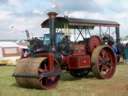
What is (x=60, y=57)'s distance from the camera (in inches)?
490

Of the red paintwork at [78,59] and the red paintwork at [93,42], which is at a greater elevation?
the red paintwork at [93,42]

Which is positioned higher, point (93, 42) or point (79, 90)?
point (93, 42)

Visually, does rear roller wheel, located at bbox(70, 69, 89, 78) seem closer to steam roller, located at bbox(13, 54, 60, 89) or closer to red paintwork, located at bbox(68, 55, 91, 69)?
red paintwork, located at bbox(68, 55, 91, 69)

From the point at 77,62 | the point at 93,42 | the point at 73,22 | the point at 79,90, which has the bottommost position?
the point at 79,90

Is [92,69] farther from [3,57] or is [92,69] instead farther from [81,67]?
[3,57]

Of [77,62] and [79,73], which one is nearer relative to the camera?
[77,62]

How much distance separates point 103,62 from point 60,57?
1886 mm

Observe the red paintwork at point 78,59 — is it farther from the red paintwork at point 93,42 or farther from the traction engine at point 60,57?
the red paintwork at point 93,42

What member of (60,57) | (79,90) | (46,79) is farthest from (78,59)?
(79,90)

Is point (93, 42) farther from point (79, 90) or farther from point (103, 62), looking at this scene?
point (79, 90)

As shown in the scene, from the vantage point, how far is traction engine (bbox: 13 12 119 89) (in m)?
11.0

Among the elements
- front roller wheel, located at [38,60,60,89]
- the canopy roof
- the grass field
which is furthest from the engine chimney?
the grass field

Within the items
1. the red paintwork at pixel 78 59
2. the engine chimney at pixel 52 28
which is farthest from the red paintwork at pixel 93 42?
the engine chimney at pixel 52 28

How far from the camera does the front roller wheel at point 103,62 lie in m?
13.1
